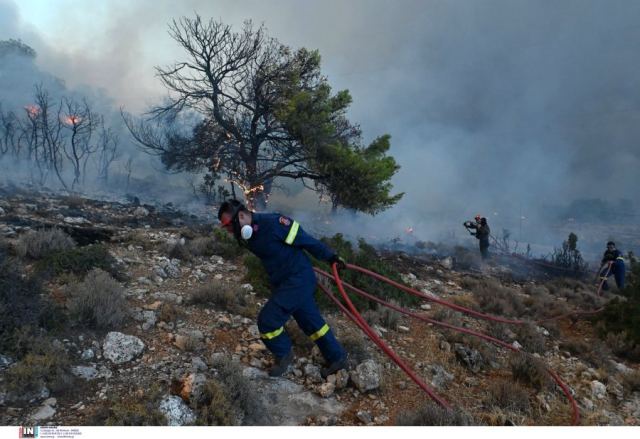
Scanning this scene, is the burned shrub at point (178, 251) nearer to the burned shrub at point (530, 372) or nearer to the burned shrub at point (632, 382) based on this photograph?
the burned shrub at point (530, 372)

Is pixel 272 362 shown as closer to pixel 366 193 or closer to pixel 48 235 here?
pixel 48 235

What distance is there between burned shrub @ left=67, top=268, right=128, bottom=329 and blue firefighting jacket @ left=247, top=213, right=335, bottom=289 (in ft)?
5.73

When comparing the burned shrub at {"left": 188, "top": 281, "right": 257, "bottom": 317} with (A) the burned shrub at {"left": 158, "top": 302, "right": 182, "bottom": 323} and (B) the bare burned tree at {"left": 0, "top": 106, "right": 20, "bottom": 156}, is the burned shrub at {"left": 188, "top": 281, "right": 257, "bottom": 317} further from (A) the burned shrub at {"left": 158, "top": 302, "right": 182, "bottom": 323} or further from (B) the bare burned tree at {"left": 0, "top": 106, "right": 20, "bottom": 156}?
(B) the bare burned tree at {"left": 0, "top": 106, "right": 20, "bottom": 156}

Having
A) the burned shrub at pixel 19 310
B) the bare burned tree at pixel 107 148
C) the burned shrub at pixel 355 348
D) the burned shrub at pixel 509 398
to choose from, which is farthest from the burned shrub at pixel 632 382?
the bare burned tree at pixel 107 148

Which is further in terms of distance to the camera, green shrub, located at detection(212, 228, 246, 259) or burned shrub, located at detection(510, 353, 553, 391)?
green shrub, located at detection(212, 228, 246, 259)

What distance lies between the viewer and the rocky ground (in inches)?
116

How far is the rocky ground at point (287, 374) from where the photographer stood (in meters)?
2.94

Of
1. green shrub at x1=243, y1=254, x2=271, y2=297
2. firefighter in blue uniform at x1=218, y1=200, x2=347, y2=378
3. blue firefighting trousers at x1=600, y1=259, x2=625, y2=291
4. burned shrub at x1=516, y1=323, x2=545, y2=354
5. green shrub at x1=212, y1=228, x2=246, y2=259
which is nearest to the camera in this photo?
firefighter in blue uniform at x1=218, y1=200, x2=347, y2=378

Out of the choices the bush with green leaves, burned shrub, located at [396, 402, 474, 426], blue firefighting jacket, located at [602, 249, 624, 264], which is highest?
the bush with green leaves

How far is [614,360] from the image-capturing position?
532 centimetres

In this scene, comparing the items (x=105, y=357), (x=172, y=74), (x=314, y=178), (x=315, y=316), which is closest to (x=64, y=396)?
(x=105, y=357)

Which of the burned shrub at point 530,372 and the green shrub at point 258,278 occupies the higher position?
the green shrub at point 258,278

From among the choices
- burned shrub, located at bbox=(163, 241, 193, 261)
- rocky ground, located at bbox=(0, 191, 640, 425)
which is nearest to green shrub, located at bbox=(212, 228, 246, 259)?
burned shrub, located at bbox=(163, 241, 193, 261)

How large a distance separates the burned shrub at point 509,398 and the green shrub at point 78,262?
488 centimetres
